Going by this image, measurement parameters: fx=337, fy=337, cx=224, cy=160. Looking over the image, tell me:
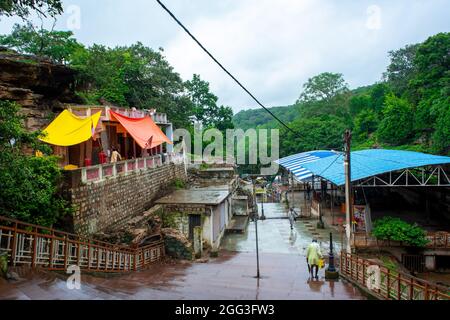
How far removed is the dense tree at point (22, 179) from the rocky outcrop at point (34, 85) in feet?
26.5

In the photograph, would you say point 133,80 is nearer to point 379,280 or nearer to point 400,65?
point 379,280

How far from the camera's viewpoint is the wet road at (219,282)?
6.53 m

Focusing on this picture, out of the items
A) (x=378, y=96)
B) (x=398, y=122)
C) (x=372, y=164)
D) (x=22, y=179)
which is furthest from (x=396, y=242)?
(x=378, y=96)

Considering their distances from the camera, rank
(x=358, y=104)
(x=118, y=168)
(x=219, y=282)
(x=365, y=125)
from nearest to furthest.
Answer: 1. (x=219, y=282)
2. (x=118, y=168)
3. (x=365, y=125)
4. (x=358, y=104)

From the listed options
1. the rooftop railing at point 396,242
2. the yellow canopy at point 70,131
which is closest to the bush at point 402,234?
the rooftop railing at point 396,242

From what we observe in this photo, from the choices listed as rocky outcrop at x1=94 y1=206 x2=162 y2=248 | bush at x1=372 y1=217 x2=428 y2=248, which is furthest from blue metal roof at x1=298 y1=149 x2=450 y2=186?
rocky outcrop at x1=94 y1=206 x2=162 y2=248

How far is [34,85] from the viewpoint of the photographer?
61.8 feet

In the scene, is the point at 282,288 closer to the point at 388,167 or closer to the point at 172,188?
the point at 388,167

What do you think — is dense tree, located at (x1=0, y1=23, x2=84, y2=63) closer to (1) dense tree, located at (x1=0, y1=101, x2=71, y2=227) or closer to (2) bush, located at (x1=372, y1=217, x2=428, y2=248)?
(1) dense tree, located at (x1=0, y1=101, x2=71, y2=227)

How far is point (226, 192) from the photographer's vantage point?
2002cm

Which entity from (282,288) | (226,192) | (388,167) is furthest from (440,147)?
(282,288)

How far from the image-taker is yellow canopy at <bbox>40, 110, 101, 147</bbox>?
14.0m

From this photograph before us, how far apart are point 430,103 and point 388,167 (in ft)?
70.0

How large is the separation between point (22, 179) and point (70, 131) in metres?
6.31
